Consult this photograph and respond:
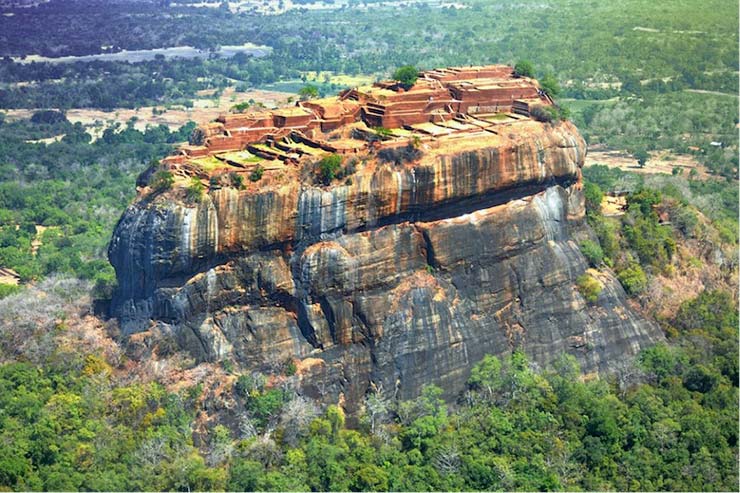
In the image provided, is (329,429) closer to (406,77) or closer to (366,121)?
(366,121)

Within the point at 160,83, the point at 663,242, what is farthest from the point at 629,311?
the point at 160,83

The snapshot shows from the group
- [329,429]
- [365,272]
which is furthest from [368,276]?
[329,429]

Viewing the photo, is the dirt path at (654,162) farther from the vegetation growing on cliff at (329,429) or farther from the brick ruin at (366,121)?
the vegetation growing on cliff at (329,429)

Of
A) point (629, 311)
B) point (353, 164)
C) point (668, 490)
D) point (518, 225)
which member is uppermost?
point (353, 164)

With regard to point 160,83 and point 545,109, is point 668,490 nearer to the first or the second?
point 545,109

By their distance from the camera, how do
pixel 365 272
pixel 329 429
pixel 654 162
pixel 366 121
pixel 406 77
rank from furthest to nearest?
pixel 654 162
pixel 406 77
pixel 366 121
pixel 365 272
pixel 329 429

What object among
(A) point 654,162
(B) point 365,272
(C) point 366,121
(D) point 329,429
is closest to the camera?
(D) point 329,429
